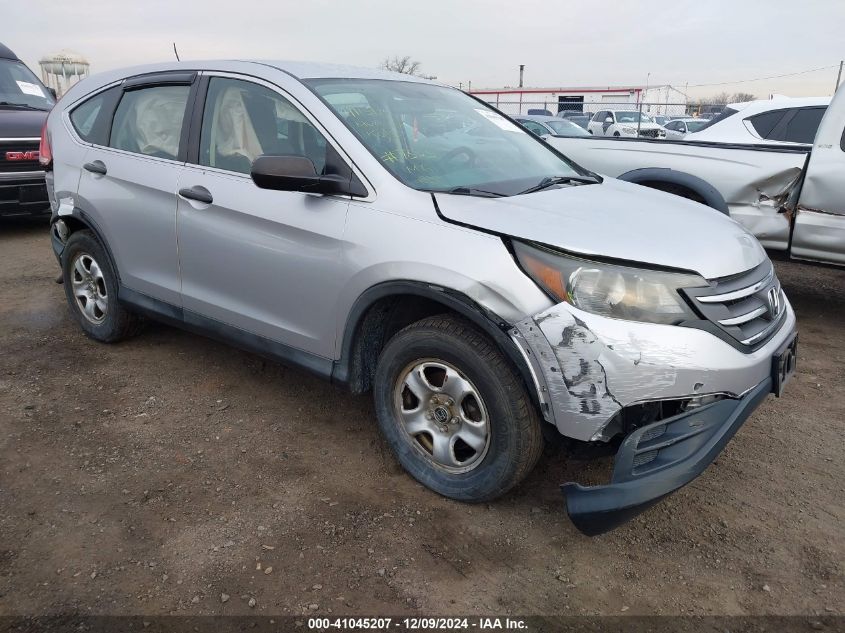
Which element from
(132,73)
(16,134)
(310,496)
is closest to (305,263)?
(310,496)

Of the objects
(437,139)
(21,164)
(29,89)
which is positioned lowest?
(21,164)

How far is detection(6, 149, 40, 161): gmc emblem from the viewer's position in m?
7.54

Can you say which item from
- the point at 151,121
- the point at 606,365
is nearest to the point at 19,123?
the point at 151,121

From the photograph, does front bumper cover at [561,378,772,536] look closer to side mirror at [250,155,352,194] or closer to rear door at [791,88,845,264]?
side mirror at [250,155,352,194]

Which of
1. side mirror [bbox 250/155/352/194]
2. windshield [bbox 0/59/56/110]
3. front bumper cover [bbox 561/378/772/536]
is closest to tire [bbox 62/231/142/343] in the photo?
side mirror [bbox 250/155/352/194]

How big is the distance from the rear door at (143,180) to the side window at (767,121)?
5821 mm

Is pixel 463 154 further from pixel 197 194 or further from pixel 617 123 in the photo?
pixel 617 123

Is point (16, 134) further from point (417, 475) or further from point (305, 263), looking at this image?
point (417, 475)

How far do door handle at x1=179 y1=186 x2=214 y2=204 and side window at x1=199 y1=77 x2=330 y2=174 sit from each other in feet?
0.47

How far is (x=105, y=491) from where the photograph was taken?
2.95 metres

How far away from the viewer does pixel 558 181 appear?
3.30 metres

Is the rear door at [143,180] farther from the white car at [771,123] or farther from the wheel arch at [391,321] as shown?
the white car at [771,123]

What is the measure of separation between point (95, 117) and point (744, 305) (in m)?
3.87

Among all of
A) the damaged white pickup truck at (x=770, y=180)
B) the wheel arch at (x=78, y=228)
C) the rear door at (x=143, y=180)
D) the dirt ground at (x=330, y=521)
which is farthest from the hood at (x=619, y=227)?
the damaged white pickup truck at (x=770, y=180)
